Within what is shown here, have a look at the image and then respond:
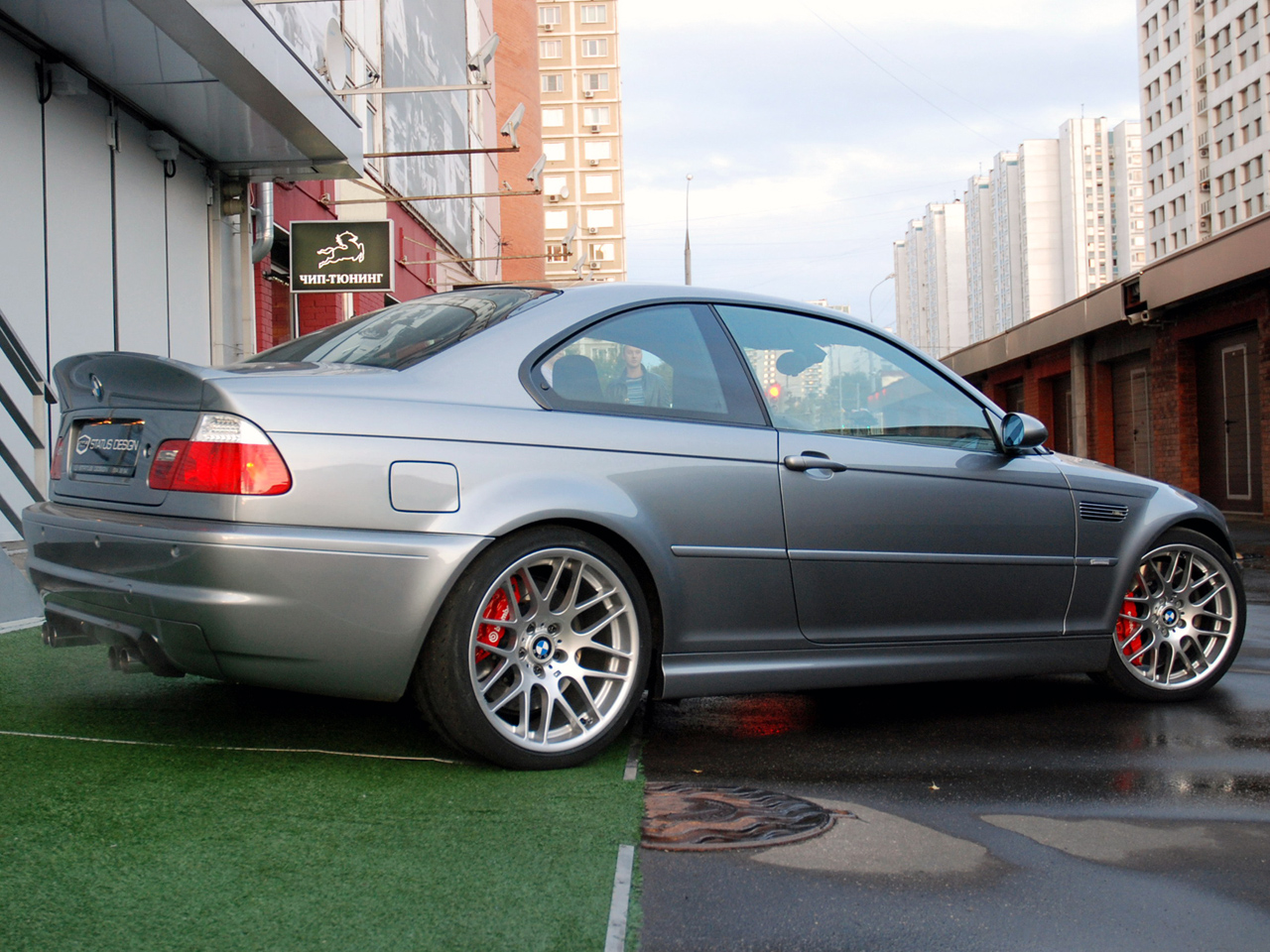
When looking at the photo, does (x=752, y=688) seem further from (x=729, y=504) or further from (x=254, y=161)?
(x=254, y=161)

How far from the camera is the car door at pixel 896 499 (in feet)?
12.0

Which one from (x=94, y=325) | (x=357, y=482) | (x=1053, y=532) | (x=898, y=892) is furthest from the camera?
(x=94, y=325)

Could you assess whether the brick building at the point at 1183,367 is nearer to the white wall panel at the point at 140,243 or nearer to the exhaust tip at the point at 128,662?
the white wall panel at the point at 140,243

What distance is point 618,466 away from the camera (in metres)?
3.29

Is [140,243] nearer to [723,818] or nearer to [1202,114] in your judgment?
[723,818]

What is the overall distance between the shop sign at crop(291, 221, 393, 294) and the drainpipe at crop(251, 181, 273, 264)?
61 centimetres

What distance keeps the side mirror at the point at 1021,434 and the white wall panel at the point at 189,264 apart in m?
9.32

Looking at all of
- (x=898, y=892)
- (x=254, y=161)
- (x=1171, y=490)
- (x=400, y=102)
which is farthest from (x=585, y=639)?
(x=400, y=102)

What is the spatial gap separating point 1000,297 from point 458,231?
323 feet

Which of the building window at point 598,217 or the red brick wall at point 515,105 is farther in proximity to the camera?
the building window at point 598,217

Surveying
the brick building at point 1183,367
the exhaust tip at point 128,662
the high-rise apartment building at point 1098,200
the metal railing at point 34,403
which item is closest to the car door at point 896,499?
the exhaust tip at point 128,662

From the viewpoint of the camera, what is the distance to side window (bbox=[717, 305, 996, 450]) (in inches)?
151

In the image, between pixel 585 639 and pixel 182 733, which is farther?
pixel 182 733

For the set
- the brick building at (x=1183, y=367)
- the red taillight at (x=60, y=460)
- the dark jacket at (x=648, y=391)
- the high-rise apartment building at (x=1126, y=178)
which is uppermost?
the high-rise apartment building at (x=1126, y=178)
